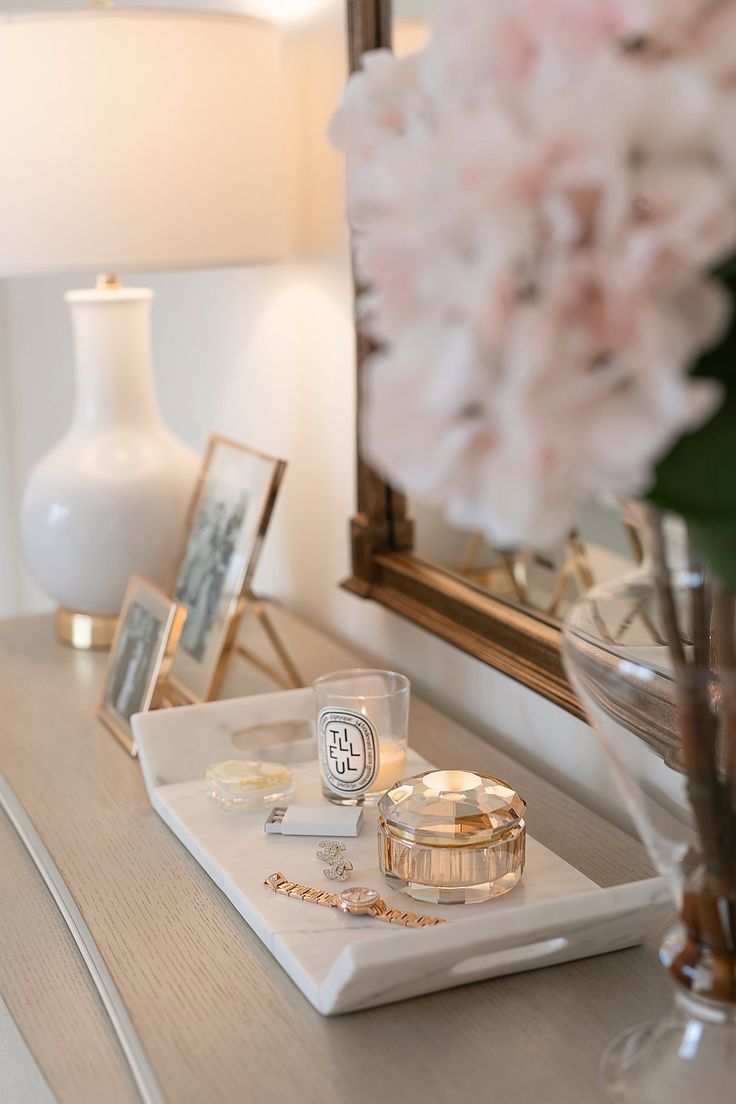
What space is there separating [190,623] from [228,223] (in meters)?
0.35

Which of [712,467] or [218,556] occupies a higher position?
[712,467]

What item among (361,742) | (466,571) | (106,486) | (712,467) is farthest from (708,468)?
(106,486)

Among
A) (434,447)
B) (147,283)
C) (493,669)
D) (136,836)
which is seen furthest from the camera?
(147,283)

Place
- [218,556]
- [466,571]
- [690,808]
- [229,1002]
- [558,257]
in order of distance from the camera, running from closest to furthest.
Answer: [558,257]
[690,808]
[229,1002]
[466,571]
[218,556]

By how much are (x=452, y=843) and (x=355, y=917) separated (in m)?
0.06

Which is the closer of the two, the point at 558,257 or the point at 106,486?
the point at 558,257

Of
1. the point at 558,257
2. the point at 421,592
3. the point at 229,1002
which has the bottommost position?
the point at 229,1002

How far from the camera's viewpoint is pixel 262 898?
732mm

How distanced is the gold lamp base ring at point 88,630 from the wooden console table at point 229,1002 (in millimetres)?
357

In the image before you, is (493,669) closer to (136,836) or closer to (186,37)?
(136,836)

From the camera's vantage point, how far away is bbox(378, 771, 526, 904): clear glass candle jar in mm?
709

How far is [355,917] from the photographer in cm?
71

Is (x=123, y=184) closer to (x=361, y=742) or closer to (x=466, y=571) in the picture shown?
(x=466, y=571)

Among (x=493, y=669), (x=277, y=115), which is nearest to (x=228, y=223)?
(x=277, y=115)
